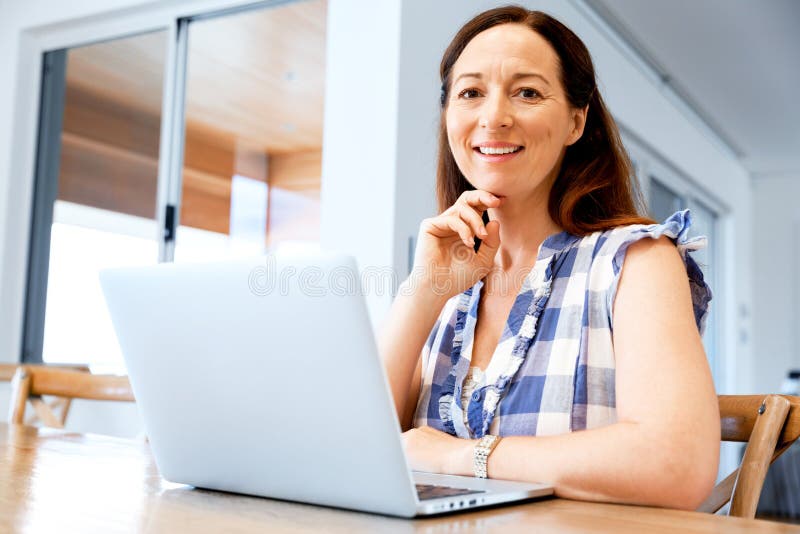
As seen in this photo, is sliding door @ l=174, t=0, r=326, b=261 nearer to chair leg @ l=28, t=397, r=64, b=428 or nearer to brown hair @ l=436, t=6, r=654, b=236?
chair leg @ l=28, t=397, r=64, b=428

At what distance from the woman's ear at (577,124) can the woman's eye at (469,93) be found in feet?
0.50

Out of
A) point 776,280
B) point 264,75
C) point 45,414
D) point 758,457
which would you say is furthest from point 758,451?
point 776,280

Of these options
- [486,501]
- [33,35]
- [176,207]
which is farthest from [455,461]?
[33,35]

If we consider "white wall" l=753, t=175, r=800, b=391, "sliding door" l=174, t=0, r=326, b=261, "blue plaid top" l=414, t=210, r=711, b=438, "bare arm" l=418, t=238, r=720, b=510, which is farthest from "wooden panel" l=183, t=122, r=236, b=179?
"white wall" l=753, t=175, r=800, b=391

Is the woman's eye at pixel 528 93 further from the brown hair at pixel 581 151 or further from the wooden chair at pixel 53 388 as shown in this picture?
the wooden chair at pixel 53 388

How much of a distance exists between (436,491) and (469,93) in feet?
2.30

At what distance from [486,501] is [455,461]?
0.19m

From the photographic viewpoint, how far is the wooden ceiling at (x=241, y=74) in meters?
3.54

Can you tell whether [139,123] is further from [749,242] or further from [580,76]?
[749,242]

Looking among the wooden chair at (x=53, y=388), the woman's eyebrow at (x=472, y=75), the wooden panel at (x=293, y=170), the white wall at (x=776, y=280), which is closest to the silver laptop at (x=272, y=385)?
the woman's eyebrow at (x=472, y=75)

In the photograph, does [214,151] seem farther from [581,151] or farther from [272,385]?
[272,385]

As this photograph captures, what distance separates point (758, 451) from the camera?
0.91m

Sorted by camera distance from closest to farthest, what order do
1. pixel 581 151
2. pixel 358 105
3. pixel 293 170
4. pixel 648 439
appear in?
1. pixel 648 439
2. pixel 581 151
3. pixel 358 105
4. pixel 293 170

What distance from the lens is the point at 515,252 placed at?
1.29 metres
